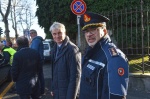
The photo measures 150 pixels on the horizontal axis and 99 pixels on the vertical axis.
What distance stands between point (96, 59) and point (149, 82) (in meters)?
6.22

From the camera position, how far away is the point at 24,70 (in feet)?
16.6

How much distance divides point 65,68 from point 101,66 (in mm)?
1530

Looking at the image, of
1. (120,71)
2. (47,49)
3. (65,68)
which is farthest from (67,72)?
(47,49)

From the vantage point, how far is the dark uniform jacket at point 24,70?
4988mm

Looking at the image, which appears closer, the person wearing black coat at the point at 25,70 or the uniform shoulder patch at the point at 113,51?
the uniform shoulder patch at the point at 113,51

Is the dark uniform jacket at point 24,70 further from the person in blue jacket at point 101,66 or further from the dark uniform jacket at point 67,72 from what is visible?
the person in blue jacket at point 101,66

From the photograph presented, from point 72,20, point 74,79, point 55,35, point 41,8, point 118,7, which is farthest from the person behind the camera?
point 41,8

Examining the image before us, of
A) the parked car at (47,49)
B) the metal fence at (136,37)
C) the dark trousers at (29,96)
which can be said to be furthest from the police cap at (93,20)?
the parked car at (47,49)

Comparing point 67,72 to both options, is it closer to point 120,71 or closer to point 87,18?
point 87,18

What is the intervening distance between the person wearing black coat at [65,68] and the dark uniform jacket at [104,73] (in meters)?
1.10

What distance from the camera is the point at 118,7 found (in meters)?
15.6

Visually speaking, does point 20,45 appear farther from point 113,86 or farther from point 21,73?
point 113,86

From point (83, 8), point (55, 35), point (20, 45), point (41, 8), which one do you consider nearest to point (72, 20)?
point (41, 8)

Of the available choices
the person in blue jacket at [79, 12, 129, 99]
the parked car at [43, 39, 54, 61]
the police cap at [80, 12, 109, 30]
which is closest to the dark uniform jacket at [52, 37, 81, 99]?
the person in blue jacket at [79, 12, 129, 99]
